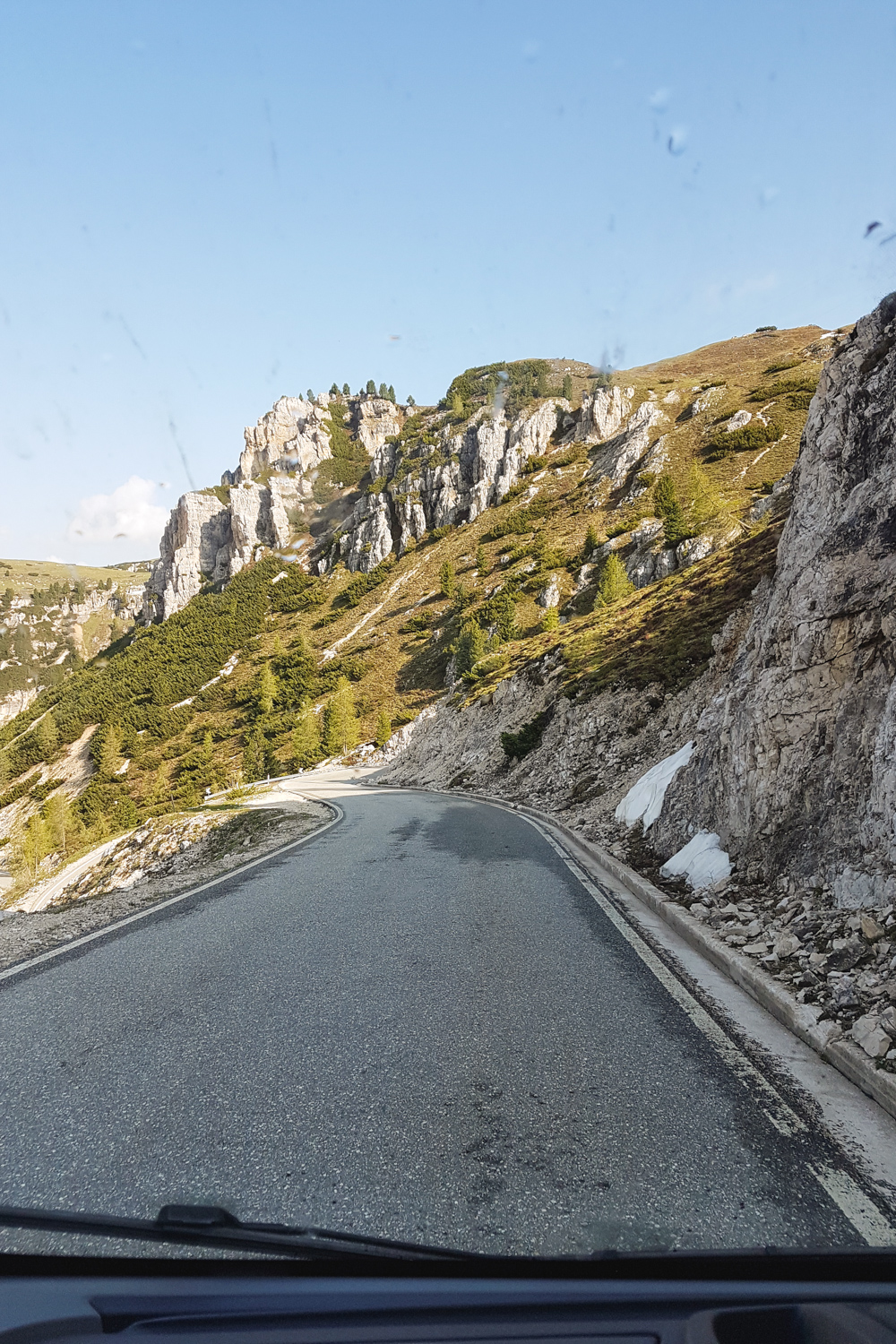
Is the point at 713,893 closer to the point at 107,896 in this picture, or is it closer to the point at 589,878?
the point at 589,878

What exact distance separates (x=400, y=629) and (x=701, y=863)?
252 ft

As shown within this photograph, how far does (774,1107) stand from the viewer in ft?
10.9

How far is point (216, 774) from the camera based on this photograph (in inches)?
2404

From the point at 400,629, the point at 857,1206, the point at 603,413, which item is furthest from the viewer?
the point at 603,413

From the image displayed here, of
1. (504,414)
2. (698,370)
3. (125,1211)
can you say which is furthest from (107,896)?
(698,370)

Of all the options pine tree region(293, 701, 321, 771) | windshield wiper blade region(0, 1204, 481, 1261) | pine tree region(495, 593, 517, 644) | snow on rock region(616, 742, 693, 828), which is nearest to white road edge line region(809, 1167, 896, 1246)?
windshield wiper blade region(0, 1204, 481, 1261)

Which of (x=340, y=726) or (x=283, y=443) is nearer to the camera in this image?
(x=340, y=726)

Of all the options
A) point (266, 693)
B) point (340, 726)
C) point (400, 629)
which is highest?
point (400, 629)

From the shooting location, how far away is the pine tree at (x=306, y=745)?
6194 cm

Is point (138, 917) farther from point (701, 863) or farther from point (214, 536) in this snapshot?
point (214, 536)

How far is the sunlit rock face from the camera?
6.32 meters

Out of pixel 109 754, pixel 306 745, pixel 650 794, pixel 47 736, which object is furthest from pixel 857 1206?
pixel 47 736

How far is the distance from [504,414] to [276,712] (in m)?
78.8

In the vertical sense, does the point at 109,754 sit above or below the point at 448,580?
below
